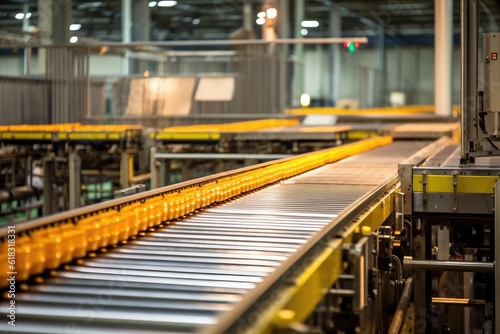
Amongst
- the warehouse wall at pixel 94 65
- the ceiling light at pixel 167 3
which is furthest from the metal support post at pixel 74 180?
the warehouse wall at pixel 94 65

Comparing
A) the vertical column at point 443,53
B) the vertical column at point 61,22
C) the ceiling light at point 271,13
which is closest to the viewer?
the ceiling light at point 271,13

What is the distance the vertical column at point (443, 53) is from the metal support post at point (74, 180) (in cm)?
760

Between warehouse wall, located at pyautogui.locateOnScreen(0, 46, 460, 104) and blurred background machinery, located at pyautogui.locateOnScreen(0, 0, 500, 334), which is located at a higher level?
warehouse wall, located at pyautogui.locateOnScreen(0, 46, 460, 104)

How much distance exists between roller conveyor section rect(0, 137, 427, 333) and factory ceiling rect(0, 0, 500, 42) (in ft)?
56.9

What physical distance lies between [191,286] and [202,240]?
0.70m

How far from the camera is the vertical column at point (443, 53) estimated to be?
15078 mm

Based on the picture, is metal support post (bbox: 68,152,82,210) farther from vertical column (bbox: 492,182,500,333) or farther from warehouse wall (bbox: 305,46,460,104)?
warehouse wall (bbox: 305,46,460,104)

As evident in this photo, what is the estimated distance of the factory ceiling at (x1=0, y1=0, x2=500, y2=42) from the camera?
85.6 feet

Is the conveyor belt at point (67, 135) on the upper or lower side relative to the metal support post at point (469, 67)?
lower

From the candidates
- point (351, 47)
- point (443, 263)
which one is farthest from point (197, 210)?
point (351, 47)

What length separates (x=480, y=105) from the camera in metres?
5.36

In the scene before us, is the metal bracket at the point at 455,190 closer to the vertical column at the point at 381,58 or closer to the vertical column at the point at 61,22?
the vertical column at the point at 61,22

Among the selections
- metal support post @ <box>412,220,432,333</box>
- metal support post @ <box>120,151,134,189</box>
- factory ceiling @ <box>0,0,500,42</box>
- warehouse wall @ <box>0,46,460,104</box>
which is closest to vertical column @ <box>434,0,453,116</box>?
factory ceiling @ <box>0,0,500,42</box>

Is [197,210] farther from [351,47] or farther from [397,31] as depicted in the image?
[397,31]
